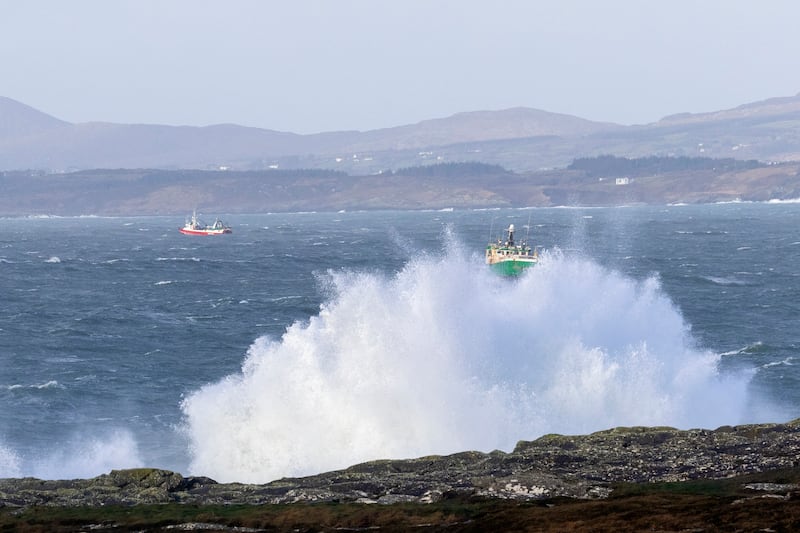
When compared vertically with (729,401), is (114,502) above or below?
above

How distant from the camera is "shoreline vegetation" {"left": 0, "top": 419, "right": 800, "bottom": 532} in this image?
26.7 metres

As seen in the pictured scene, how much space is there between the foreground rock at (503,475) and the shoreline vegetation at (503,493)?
0.05 m

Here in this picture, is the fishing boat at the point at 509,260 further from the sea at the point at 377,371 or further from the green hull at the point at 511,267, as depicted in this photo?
Result: the sea at the point at 377,371

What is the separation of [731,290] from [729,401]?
47.7 m

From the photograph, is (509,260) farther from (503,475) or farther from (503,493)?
(503,493)

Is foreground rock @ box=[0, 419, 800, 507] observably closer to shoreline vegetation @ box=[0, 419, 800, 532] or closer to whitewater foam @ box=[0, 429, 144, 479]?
shoreline vegetation @ box=[0, 419, 800, 532]

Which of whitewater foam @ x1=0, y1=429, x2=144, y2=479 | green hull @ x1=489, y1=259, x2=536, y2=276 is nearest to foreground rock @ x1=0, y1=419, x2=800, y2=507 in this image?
whitewater foam @ x1=0, y1=429, x2=144, y2=479

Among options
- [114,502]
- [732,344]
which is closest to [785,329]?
[732,344]

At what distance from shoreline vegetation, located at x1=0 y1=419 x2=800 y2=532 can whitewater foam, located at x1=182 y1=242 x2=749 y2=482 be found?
16.8 meters

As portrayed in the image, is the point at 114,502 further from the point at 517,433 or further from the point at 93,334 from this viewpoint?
the point at 93,334

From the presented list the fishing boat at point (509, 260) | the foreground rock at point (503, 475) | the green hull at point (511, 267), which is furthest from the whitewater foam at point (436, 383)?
the fishing boat at point (509, 260)

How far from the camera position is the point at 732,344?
262 feet

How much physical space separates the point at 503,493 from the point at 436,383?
90.4 feet

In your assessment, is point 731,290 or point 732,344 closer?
point 732,344
